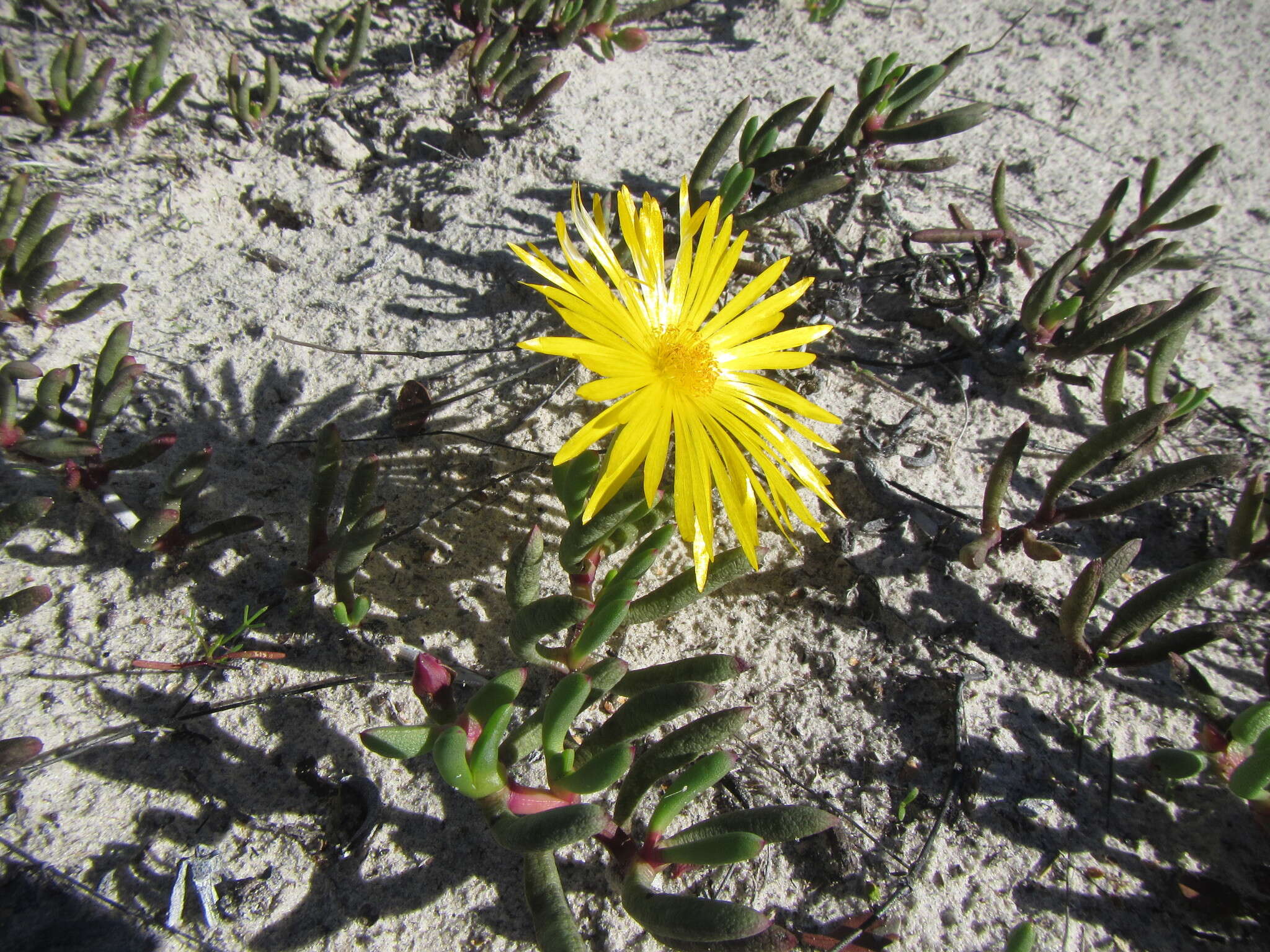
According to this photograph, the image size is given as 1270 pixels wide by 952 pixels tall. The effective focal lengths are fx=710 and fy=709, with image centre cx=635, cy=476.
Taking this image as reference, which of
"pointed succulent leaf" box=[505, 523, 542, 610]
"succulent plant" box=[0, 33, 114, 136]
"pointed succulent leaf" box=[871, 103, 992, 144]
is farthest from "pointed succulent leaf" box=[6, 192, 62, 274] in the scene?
"pointed succulent leaf" box=[871, 103, 992, 144]

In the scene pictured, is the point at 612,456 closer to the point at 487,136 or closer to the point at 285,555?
the point at 285,555

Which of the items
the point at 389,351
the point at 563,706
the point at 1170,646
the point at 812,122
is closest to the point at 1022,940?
the point at 1170,646

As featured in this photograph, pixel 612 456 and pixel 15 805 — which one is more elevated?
pixel 612 456

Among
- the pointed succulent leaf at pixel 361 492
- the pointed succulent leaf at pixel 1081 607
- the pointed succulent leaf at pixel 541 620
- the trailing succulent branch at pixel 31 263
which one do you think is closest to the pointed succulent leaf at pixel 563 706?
the pointed succulent leaf at pixel 541 620

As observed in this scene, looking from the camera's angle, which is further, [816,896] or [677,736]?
[816,896]

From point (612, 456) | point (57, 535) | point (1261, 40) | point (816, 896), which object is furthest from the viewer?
point (1261, 40)

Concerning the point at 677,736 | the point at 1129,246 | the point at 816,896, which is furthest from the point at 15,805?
the point at 1129,246

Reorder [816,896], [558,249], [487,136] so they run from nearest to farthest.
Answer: [816,896] → [558,249] → [487,136]

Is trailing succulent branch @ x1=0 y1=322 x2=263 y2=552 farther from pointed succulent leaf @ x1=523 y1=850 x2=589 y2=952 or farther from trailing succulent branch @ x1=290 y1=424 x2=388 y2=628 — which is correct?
pointed succulent leaf @ x1=523 y1=850 x2=589 y2=952
